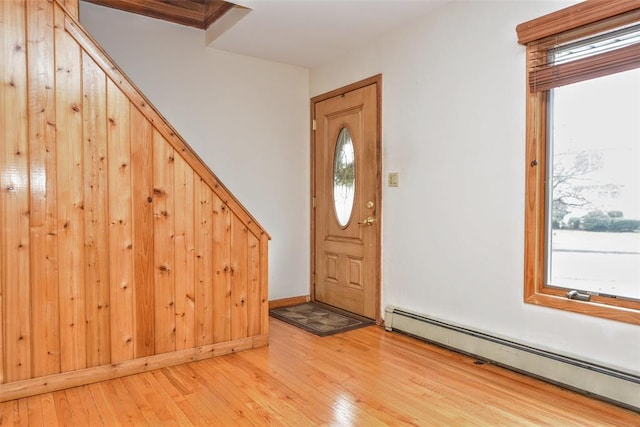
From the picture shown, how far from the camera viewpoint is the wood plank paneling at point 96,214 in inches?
95.8

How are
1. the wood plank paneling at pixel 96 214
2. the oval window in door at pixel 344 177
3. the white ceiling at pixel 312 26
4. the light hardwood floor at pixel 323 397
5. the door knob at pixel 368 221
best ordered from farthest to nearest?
the oval window in door at pixel 344 177 < the door knob at pixel 368 221 < the white ceiling at pixel 312 26 < the wood plank paneling at pixel 96 214 < the light hardwood floor at pixel 323 397

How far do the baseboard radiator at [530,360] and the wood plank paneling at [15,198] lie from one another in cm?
248

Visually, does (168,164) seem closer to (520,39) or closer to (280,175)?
(280,175)

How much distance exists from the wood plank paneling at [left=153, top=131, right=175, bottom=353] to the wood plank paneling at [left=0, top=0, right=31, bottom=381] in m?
0.66

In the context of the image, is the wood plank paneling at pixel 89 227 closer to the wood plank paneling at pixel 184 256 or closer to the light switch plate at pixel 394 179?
the wood plank paneling at pixel 184 256

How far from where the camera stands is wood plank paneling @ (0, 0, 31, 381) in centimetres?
223

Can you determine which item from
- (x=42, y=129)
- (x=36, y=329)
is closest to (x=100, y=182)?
(x=42, y=129)

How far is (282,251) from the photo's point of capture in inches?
170

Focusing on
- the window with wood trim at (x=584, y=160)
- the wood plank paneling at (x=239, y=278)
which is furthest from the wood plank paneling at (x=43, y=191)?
the window with wood trim at (x=584, y=160)

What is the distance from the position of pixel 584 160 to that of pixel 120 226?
2.70 meters

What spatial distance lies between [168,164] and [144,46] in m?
1.44

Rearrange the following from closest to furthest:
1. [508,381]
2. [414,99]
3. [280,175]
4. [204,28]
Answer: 1. [508,381]
2. [414,99]
3. [204,28]
4. [280,175]

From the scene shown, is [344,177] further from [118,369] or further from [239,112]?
[118,369]

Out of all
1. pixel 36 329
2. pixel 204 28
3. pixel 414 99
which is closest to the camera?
pixel 36 329
